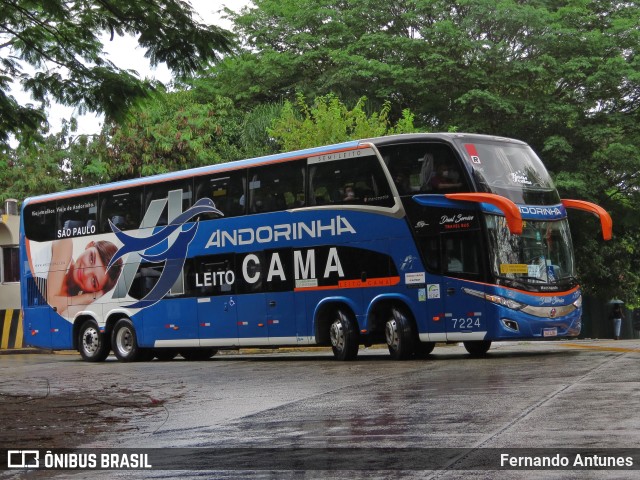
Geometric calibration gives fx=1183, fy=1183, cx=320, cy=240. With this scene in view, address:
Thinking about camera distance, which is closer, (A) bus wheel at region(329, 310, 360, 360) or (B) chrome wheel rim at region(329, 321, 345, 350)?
(A) bus wheel at region(329, 310, 360, 360)

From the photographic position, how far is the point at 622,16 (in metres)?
41.1

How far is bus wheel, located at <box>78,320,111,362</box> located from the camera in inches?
1090

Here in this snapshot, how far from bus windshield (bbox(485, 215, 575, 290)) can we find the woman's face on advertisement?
10.6 m

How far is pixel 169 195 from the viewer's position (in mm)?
25688

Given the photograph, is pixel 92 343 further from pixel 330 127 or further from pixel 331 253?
pixel 330 127

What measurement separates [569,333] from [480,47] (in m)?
20.6

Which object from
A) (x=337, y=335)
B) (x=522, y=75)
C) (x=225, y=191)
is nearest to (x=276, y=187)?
(x=225, y=191)

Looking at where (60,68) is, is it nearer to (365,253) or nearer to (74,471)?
(365,253)

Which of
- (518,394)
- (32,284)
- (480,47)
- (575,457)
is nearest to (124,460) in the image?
(575,457)

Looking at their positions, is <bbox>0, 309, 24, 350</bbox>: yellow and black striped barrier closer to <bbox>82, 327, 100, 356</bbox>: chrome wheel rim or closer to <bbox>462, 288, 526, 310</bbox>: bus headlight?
<bbox>82, 327, 100, 356</bbox>: chrome wheel rim

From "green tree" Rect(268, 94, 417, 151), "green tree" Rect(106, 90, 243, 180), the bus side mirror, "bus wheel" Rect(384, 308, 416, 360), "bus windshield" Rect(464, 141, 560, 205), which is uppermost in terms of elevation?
"green tree" Rect(106, 90, 243, 180)

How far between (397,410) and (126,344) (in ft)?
52.8

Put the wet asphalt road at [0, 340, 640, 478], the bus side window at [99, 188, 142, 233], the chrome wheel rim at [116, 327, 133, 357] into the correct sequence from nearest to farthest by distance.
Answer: the wet asphalt road at [0, 340, 640, 478], the bus side window at [99, 188, 142, 233], the chrome wheel rim at [116, 327, 133, 357]

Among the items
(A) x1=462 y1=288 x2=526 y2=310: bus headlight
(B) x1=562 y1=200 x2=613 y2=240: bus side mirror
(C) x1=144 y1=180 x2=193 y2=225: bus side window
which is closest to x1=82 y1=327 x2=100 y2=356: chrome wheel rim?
(C) x1=144 y1=180 x2=193 y2=225: bus side window
